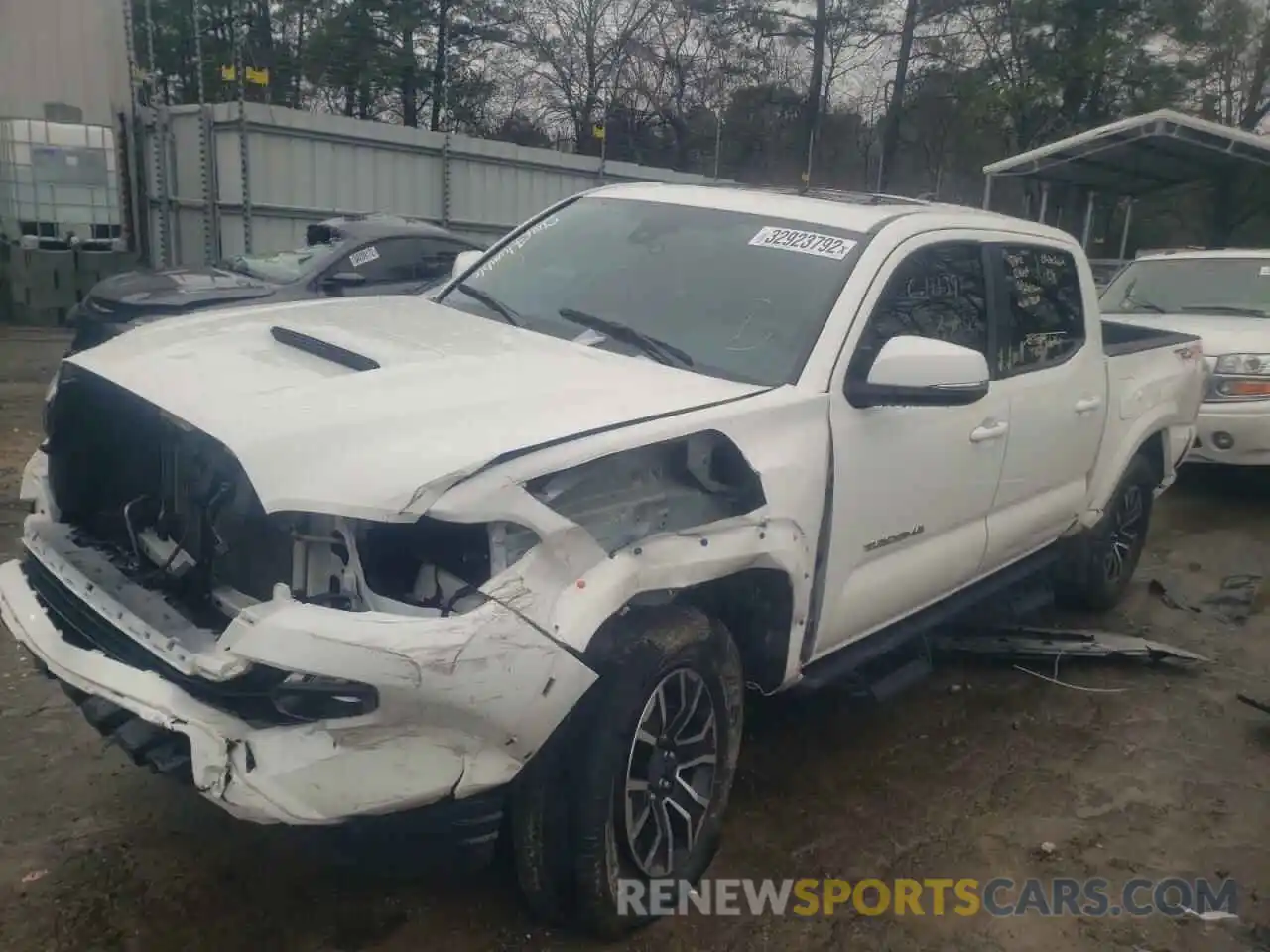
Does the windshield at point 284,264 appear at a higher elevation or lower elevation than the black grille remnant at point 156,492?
higher

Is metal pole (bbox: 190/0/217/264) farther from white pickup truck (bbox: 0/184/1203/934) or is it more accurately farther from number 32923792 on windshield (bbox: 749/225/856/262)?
number 32923792 on windshield (bbox: 749/225/856/262)

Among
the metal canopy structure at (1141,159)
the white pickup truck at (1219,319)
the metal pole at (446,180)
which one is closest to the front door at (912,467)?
the white pickup truck at (1219,319)

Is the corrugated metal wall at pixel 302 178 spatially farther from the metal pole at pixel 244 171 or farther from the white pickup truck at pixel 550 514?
the white pickup truck at pixel 550 514

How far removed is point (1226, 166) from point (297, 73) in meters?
18.0

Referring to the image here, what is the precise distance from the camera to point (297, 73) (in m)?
23.5

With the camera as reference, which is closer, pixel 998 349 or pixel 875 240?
pixel 875 240

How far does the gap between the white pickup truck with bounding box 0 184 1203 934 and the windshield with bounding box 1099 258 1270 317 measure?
5005 mm

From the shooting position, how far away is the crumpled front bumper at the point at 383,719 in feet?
7.42

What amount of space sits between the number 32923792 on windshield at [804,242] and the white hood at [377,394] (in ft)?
2.32

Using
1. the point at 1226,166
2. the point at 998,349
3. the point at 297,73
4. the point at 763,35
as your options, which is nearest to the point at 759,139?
the point at 763,35

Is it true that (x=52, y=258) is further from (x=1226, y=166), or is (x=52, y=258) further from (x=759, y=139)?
(x=759, y=139)

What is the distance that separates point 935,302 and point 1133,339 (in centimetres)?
245

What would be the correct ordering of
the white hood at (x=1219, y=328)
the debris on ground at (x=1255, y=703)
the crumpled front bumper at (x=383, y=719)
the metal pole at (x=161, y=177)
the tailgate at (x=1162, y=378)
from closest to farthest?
the crumpled front bumper at (x=383, y=719) → the debris on ground at (x=1255, y=703) → the tailgate at (x=1162, y=378) → the white hood at (x=1219, y=328) → the metal pole at (x=161, y=177)

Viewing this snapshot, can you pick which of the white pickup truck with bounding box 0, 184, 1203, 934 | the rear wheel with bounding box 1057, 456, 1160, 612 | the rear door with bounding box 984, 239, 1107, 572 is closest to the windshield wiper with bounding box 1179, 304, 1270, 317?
the rear wheel with bounding box 1057, 456, 1160, 612
